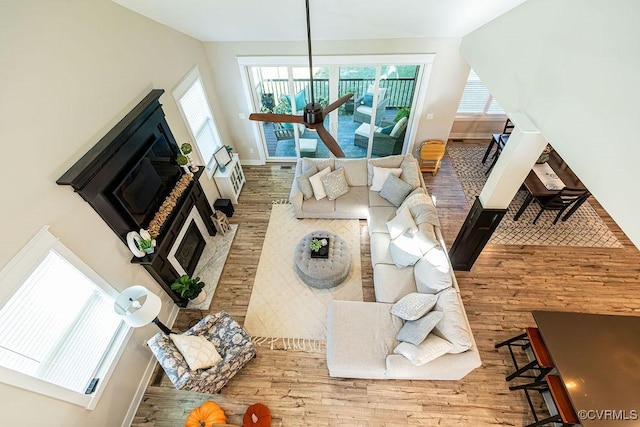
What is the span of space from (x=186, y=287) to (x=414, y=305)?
2.97m

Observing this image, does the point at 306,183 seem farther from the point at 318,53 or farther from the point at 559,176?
the point at 559,176

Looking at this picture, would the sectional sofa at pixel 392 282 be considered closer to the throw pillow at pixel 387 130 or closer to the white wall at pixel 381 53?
the throw pillow at pixel 387 130

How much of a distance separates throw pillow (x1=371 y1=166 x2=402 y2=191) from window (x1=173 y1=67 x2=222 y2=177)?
299 centimetres

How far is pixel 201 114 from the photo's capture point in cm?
520

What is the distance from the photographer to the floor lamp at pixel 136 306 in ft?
9.00

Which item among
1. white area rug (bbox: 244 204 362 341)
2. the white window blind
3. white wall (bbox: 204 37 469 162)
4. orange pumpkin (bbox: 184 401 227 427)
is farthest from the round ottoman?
white wall (bbox: 204 37 469 162)

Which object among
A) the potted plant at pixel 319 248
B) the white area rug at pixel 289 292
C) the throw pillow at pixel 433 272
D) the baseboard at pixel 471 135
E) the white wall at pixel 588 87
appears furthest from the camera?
the baseboard at pixel 471 135

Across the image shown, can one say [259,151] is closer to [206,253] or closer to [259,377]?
[206,253]

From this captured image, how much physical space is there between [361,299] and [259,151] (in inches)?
157

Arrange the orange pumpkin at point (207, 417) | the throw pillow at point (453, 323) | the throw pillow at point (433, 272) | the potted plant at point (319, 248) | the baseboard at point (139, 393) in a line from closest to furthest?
the orange pumpkin at point (207, 417)
the throw pillow at point (453, 323)
the baseboard at point (139, 393)
the throw pillow at point (433, 272)
the potted plant at point (319, 248)

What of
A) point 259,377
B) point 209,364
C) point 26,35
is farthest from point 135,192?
point 259,377

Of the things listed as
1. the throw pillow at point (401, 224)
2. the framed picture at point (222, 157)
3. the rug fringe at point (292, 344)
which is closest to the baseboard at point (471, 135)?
the throw pillow at point (401, 224)

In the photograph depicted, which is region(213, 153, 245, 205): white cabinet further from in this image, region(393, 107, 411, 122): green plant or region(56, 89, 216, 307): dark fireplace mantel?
region(393, 107, 411, 122): green plant

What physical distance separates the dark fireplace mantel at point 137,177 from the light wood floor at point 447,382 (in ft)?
3.68
